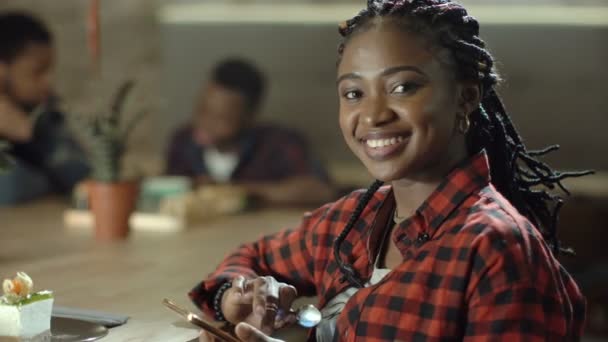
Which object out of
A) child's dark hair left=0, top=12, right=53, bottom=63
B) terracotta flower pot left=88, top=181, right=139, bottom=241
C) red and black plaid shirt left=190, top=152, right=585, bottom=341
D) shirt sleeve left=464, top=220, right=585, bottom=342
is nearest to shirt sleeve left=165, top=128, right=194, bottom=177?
child's dark hair left=0, top=12, right=53, bottom=63

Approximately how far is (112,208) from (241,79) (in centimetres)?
219

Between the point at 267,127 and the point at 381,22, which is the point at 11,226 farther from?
the point at 267,127

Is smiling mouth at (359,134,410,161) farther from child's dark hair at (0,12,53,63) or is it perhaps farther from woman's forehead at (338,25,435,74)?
child's dark hair at (0,12,53,63)

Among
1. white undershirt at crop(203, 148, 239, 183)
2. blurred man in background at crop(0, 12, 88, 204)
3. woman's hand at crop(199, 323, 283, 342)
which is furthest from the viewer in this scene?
white undershirt at crop(203, 148, 239, 183)

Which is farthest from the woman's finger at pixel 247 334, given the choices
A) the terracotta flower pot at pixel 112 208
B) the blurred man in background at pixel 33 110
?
the blurred man in background at pixel 33 110

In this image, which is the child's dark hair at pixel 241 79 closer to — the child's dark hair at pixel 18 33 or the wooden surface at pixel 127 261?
the child's dark hair at pixel 18 33

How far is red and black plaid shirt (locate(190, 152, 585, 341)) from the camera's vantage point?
1220mm

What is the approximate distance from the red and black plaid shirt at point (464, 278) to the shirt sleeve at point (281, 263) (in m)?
0.13

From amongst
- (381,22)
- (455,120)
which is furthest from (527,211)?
(381,22)

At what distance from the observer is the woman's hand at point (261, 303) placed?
4.83 feet

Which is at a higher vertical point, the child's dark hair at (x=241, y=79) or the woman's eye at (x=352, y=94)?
the woman's eye at (x=352, y=94)

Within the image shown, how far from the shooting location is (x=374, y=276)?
146 centimetres

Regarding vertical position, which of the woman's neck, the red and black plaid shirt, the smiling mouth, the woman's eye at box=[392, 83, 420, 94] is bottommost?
the red and black plaid shirt

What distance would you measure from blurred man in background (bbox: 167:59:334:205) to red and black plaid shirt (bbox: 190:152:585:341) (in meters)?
2.91
